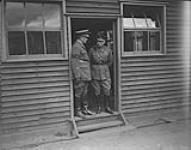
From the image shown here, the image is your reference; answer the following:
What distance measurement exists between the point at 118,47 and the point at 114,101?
0.91 meters

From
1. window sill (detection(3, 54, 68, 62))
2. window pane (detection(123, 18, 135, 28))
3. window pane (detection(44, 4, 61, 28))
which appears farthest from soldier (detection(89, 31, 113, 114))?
window pane (detection(44, 4, 61, 28))

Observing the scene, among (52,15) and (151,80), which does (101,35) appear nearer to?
(52,15)

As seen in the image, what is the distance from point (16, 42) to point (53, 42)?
51cm

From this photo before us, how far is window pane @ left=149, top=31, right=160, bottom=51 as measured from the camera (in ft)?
12.5

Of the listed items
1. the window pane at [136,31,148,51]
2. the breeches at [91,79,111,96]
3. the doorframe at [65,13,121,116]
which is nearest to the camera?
the doorframe at [65,13,121,116]

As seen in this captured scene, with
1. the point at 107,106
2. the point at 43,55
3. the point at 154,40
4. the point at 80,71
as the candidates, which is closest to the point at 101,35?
the point at 80,71

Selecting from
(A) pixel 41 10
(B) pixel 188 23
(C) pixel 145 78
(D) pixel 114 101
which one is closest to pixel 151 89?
(C) pixel 145 78

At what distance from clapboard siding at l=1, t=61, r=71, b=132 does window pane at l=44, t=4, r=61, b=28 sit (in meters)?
0.55

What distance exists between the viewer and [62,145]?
9.58ft

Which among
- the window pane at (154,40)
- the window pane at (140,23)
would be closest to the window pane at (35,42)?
the window pane at (140,23)

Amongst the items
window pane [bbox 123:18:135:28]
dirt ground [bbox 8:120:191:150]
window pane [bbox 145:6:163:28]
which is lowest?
dirt ground [bbox 8:120:191:150]

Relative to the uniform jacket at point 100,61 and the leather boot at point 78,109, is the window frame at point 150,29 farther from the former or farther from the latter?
the leather boot at point 78,109

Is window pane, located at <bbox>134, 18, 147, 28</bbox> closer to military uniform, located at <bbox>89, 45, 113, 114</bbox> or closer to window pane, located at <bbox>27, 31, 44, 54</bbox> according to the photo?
military uniform, located at <bbox>89, 45, 113, 114</bbox>

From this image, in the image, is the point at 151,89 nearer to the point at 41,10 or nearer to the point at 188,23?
the point at 41,10
